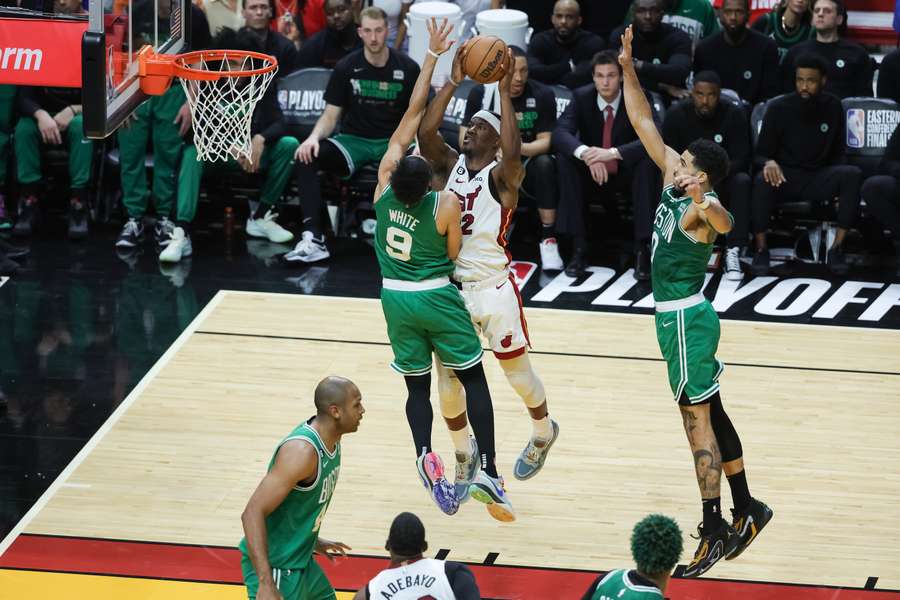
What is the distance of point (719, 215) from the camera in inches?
255

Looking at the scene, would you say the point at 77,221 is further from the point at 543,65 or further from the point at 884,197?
the point at 884,197

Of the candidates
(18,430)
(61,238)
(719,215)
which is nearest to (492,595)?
(719,215)

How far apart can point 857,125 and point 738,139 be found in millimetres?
1139

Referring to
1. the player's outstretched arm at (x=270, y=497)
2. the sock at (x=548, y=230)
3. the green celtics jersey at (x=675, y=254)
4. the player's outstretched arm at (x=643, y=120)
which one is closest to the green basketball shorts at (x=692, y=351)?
the green celtics jersey at (x=675, y=254)

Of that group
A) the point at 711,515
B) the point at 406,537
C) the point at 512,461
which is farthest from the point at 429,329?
the point at 406,537

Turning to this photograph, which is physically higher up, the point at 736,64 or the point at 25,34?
the point at 25,34

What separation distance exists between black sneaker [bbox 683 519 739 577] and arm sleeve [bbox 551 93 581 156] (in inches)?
184

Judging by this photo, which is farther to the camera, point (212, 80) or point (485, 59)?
point (212, 80)

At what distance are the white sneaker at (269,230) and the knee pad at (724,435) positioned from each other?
5480mm

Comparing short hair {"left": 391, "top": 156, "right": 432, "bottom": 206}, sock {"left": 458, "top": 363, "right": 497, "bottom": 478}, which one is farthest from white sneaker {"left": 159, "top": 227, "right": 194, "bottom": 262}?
short hair {"left": 391, "top": 156, "right": 432, "bottom": 206}

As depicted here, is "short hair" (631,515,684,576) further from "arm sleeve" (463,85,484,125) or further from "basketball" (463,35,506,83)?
"arm sleeve" (463,85,484,125)

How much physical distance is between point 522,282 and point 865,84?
11.2 feet

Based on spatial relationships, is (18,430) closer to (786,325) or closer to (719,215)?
(719,215)

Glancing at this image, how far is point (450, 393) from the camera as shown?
718 cm
